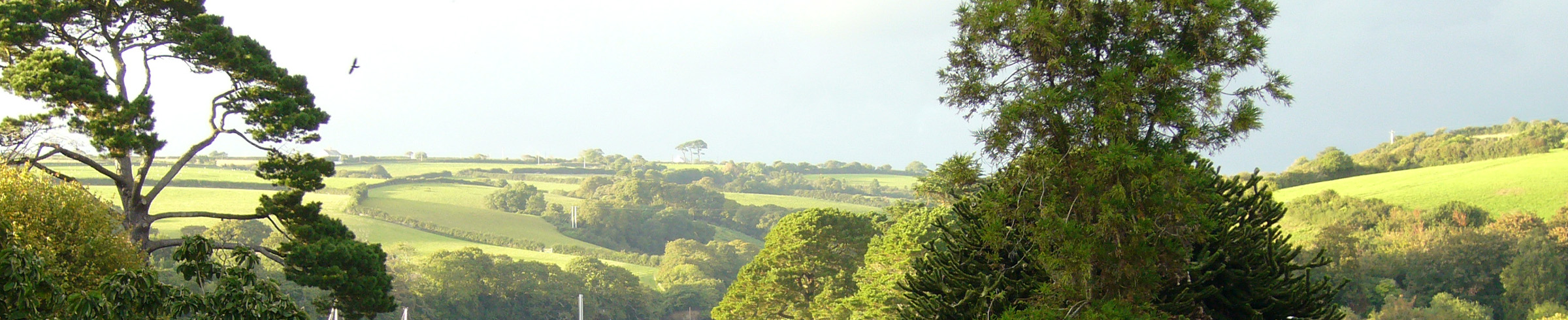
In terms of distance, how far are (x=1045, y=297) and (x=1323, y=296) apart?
322 cm

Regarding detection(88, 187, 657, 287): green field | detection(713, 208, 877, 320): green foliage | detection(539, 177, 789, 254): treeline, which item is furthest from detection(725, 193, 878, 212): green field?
detection(713, 208, 877, 320): green foliage

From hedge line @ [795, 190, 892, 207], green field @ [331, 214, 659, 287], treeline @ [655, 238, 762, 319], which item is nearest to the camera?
treeline @ [655, 238, 762, 319]

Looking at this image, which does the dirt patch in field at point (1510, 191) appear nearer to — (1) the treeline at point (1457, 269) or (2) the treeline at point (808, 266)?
(1) the treeline at point (1457, 269)

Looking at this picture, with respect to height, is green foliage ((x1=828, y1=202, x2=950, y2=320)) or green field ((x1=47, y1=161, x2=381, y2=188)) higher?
green field ((x1=47, y1=161, x2=381, y2=188))

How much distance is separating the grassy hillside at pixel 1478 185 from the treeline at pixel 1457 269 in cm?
974

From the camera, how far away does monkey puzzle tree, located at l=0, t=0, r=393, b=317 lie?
1769 cm

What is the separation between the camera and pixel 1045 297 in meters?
12.7

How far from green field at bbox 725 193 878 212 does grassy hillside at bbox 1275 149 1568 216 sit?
77.1 metres

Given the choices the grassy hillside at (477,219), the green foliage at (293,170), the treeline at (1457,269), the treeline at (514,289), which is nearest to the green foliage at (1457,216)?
the treeline at (1457,269)

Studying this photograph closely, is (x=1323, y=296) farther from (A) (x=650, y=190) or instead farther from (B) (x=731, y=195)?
(B) (x=731, y=195)

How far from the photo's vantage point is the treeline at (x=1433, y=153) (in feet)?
302

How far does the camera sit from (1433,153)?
98.0m

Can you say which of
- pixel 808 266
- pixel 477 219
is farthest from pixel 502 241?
pixel 808 266

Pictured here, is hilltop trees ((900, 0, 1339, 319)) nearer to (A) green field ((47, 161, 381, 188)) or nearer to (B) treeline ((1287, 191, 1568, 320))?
(B) treeline ((1287, 191, 1568, 320))
